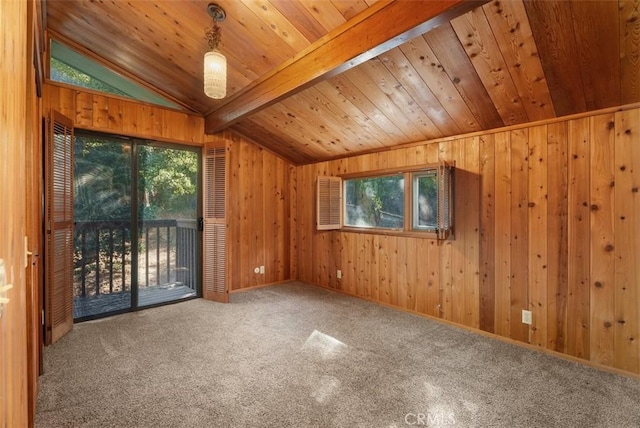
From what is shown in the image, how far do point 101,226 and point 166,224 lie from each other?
720 mm

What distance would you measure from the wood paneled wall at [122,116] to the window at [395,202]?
201 cm

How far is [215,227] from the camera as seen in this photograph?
416 centimetres

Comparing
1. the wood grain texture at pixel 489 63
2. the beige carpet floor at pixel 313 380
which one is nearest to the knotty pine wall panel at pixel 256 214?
the beige carpet floor at pixel 313 380

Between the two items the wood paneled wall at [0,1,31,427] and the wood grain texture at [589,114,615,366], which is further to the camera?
the wood grain texture at [589,114,615,366]

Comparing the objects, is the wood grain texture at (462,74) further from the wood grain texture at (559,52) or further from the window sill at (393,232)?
the window sill at (393,232)

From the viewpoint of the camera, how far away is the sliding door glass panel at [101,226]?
135 inches

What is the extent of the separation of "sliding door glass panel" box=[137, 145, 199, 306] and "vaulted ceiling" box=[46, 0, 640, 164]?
3.17ft

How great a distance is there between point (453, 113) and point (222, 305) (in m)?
3.57

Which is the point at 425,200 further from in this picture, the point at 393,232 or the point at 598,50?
the point at 598,50

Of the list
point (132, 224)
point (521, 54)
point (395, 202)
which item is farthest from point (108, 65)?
point (521, 54)

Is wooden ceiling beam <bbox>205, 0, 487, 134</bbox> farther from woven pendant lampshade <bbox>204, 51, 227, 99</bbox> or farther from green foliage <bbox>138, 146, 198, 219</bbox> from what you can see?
green foliage <bbox>138, 146, 198, 219</bbox>

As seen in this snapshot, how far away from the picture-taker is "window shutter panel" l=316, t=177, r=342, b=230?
4.51 meters

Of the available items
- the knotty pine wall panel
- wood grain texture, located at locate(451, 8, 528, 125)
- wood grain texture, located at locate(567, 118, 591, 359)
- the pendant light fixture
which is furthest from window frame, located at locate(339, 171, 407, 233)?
the pendant light fixture

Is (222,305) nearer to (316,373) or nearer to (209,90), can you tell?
(316,373)
